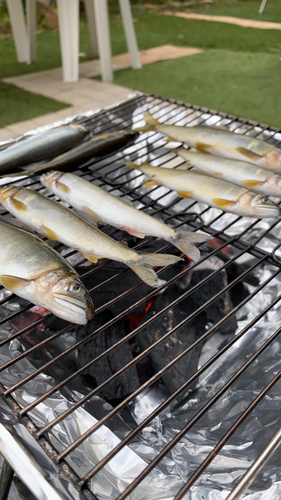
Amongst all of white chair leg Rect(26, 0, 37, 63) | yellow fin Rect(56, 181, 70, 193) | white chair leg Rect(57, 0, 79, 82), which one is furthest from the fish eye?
white chair leg Rect(26, 0, 37, 63)

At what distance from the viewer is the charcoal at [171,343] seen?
147cm

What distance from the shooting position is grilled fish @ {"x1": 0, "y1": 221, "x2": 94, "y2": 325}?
107 cm

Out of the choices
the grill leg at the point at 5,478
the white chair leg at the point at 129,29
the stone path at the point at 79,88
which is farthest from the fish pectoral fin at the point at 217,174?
the white chair leg at the point at 129,29

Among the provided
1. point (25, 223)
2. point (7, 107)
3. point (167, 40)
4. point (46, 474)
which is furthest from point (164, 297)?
point (167, 40)

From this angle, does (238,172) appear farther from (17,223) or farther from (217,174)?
(17,223)

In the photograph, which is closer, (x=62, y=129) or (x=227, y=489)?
(x=227, y=489)

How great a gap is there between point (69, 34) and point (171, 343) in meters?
4.70

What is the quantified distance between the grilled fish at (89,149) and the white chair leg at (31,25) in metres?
4.73

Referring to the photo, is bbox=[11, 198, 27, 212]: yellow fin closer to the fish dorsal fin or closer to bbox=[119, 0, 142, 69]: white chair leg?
the fish dorsal fin

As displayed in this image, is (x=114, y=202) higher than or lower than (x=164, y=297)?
higher

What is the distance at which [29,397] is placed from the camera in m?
1.16

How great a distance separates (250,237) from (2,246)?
1.41m

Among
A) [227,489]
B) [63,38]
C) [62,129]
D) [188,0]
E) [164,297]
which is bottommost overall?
[227,489]

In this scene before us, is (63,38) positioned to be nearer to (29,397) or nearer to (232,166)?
(232,166)
